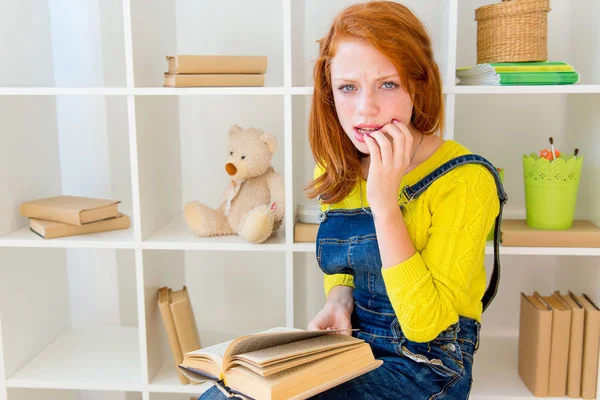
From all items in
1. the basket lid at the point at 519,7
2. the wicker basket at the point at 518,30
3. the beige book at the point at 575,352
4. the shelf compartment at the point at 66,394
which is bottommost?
the shelf compartment at the point at 66,394

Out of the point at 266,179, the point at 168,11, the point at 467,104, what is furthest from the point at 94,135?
the point at 467,104

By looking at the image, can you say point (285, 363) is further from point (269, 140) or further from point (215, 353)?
point (269, 140)

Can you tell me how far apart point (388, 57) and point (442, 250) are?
1.14 ft

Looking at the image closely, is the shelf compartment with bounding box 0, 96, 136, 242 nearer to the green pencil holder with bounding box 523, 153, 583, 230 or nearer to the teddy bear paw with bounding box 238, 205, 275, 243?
the teddy bear paw with bounding box 238, 205, 275, 243

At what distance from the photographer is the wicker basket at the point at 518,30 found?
1.50 metres

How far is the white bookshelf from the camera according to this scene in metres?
1.61

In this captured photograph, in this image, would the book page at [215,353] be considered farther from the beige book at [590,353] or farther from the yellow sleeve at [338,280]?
the beige book at [590,353]

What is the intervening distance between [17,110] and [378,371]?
3.80 ft

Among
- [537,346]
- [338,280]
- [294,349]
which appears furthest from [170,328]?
[537,346]

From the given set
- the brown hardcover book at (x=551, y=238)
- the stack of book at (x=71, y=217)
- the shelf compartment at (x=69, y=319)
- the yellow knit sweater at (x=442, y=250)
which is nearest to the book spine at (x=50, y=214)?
the stack of book at (x=71, y=217)

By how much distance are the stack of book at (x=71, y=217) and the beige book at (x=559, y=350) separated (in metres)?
1.11

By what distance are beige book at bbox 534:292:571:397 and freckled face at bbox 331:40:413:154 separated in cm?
71

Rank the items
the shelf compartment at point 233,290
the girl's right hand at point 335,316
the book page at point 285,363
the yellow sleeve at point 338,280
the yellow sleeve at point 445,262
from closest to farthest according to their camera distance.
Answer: the book page at point 285,363 → the yellow sleeve at point 445,262 → the girl's right hand at point 335,316 → the yellow sleeve at point 338,280 → the shelf compartment at point 233,290

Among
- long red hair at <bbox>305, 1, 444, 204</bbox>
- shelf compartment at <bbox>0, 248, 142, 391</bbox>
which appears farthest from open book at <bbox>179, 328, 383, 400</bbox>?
shelf compartment at <bbox>0, 248, 142, 391</bbox>
